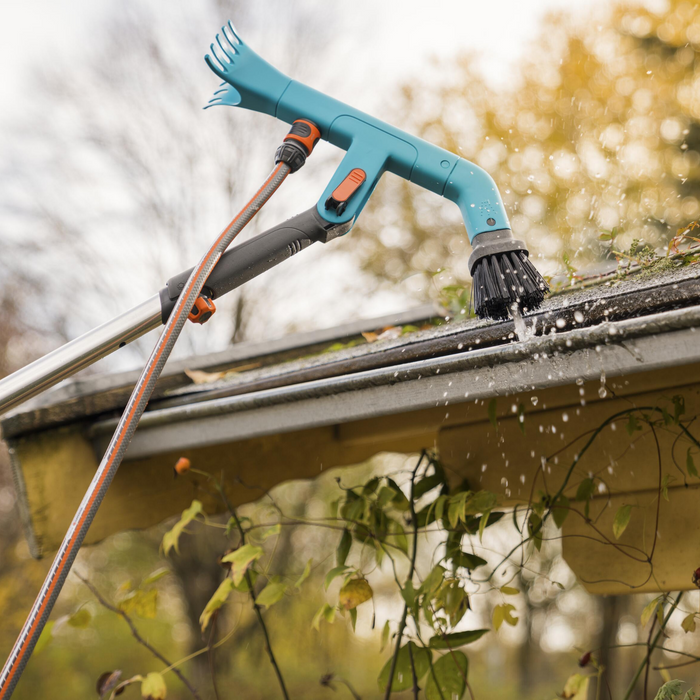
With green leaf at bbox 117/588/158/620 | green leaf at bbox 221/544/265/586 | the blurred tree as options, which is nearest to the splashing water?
green leaf at bbox 221/544/265/586

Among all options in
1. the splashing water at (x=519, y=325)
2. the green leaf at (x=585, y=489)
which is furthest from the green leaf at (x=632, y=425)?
the splashing water at (x=519, y=325)

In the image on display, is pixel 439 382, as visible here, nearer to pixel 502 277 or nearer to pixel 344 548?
pixel 502 277

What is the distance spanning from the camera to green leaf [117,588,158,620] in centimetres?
155

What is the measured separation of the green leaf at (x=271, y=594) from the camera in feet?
4.56

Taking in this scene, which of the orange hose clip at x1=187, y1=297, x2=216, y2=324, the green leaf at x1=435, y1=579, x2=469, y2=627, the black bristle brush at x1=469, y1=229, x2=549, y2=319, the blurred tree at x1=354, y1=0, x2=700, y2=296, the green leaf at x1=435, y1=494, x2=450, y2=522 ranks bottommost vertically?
the green leaf at x1=435, y1=579, x2=469, y2=627

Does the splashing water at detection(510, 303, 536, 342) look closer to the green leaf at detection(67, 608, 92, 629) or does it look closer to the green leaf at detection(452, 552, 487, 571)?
the green leaf at detection(452, 552, 487, 571)

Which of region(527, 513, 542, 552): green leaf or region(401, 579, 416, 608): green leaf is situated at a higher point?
region(527, 513, 542, 552): green leaf

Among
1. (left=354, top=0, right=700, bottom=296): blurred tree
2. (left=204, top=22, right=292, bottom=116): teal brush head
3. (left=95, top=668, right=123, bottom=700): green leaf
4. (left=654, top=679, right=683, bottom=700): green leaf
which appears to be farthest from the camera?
(left=354, top=0, right=700, bottom=296): blurred tree

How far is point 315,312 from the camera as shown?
9352 mm

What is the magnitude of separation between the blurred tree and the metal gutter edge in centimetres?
620

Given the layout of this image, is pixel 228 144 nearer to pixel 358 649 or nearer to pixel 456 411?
pixel 456 411

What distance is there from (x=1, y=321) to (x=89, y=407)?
873cm

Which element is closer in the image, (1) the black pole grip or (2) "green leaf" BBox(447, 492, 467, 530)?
(1) the black pole grip

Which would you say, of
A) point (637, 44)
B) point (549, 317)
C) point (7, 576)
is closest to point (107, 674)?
point (549, 317)
